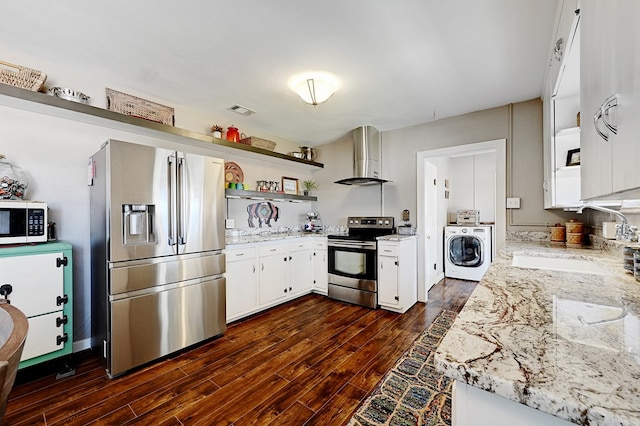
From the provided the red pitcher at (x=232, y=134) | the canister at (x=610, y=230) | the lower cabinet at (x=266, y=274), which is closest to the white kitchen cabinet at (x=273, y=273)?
the lower cabinet at (x=266, y=274)

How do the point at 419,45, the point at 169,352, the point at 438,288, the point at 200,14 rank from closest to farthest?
the point at 200,14
the point at 419,45
the point at 169,352
the point at 438,288

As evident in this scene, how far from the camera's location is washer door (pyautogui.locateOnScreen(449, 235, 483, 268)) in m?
4.72

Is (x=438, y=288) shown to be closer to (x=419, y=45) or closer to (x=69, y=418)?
(x=419, y=45)

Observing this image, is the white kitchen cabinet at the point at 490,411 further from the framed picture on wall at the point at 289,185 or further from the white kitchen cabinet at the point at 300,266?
the framed picture on wall at the point at 289,185

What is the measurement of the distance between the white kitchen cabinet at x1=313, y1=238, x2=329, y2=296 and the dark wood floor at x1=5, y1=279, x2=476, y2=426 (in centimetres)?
105

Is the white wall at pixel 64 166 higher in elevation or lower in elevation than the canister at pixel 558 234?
higher

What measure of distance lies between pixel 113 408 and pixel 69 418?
0.72ft

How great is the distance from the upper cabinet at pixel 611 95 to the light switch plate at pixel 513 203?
7.66 feet

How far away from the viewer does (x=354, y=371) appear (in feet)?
6.99

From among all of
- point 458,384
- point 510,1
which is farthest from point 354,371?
point 510,1

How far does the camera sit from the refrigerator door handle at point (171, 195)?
2.37 meters

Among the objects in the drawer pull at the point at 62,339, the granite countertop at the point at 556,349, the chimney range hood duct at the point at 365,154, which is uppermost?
the chimney range hood duct at the point at 365,154

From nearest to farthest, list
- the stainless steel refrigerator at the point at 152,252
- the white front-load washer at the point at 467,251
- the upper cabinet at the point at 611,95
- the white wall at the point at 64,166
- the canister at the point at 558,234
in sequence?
the upper cabinet at the point at 611,95 → the stainless steel refrigerator at the point at 152,252 → the white wall at the point at 64,166 → the canister at the point at 558,234 → the white front-load washer at the point at 467,251

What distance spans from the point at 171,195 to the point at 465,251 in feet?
15.6
